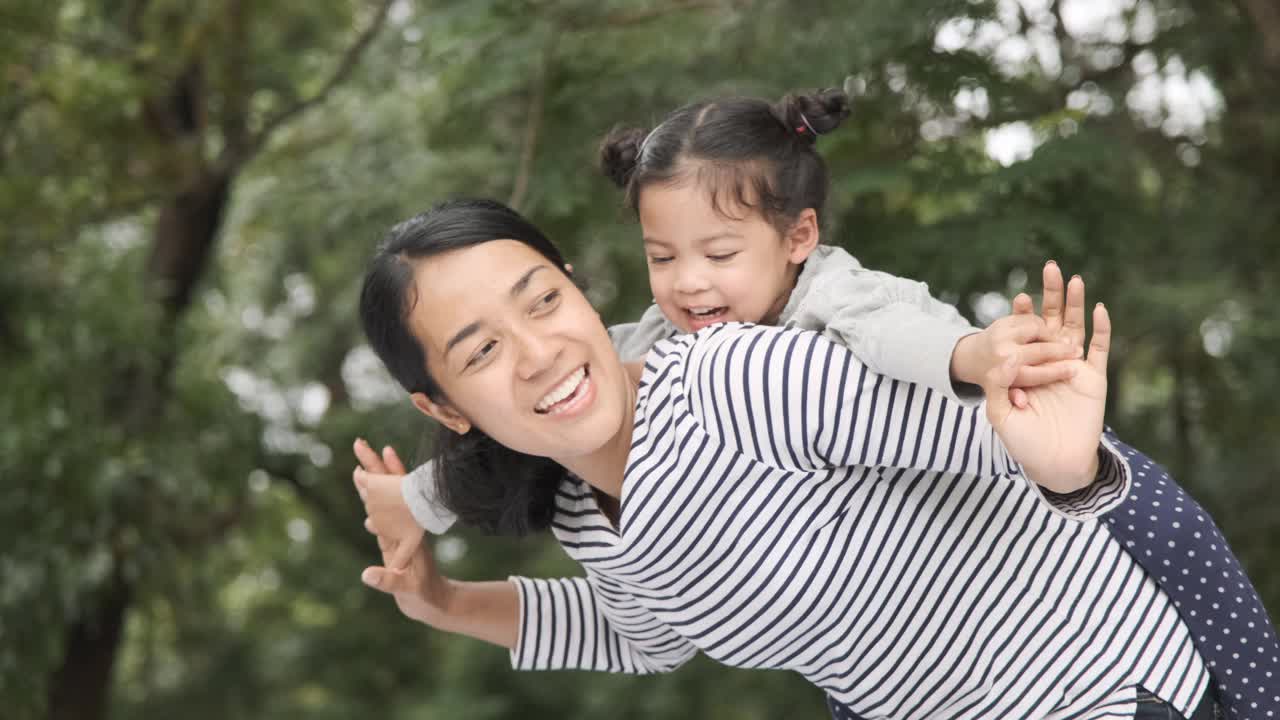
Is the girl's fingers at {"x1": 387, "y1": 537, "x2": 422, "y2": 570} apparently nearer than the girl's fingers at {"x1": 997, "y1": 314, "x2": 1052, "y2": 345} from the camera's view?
No

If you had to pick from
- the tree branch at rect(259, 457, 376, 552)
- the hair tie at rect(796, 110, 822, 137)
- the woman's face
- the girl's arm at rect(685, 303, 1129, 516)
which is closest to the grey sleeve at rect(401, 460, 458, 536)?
the woman's face

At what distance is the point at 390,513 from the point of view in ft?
5.42

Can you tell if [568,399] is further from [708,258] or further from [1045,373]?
[1045,373]

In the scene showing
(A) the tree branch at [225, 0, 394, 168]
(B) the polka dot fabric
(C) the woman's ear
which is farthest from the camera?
(A) the tree branch at [225, 0, 394, 168]

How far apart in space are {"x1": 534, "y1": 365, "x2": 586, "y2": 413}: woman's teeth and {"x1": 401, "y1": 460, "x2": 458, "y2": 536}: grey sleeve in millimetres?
293

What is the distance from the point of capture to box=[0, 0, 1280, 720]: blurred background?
2518 millimetres

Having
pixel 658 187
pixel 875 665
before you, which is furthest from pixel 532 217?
pixel 875 665

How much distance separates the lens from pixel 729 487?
129 cm

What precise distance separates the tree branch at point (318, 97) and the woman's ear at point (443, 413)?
242cm

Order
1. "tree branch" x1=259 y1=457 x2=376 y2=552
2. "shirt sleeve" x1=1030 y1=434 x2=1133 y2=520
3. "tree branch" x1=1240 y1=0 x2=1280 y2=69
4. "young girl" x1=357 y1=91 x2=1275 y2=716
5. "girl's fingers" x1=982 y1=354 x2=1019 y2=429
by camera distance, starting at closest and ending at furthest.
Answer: "girl's fingers" x1=982 y1=354 x2=1019 y2=429 → "shirt sleeve" x1=1030 y1=434 x2=1133 y2=520 → "young girl" x1=357 y1=91 x2=1275 y2=716 → "tree branch" x1=1240 y1=0 x2=1280 y2=69 → "tree branch" x1=259 y1=457 x2=376 y2=552

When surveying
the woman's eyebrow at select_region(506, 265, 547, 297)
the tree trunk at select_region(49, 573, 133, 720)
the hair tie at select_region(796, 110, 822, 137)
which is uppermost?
the hair tie at select_region(796, 110, 822, 137)

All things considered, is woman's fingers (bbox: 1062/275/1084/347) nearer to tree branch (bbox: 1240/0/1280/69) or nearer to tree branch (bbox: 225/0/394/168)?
tree branch (bbox: 1240/0/1280/69)

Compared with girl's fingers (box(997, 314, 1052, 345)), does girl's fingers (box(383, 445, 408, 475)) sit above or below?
below

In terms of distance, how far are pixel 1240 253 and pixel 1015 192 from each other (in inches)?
69.2
